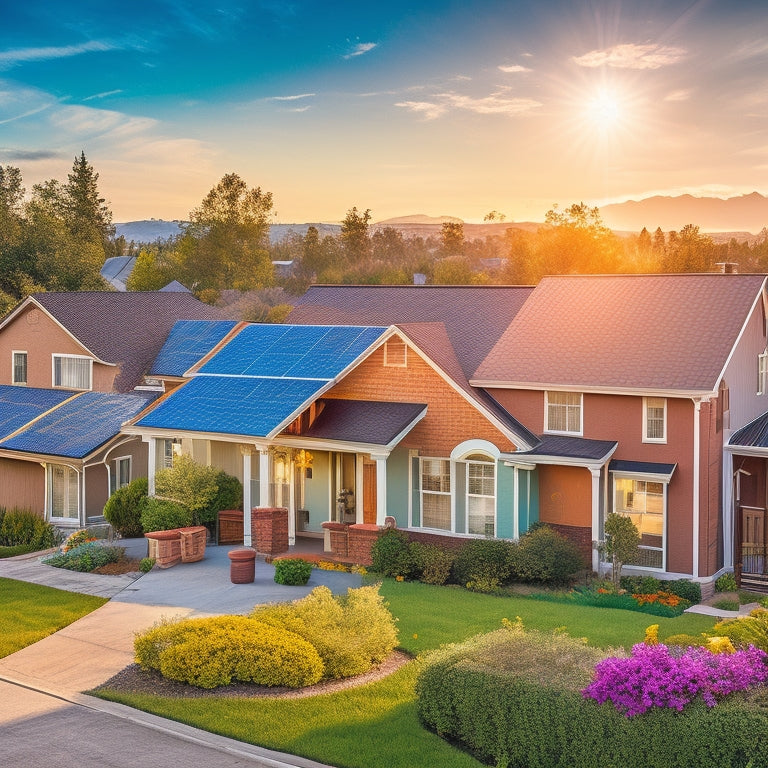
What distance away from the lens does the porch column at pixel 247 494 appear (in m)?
26.5

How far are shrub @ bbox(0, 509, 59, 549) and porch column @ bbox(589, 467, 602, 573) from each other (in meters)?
15.8

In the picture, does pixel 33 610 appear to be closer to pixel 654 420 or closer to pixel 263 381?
pixel 263 381

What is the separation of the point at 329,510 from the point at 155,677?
39.6ft

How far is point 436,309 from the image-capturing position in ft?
105

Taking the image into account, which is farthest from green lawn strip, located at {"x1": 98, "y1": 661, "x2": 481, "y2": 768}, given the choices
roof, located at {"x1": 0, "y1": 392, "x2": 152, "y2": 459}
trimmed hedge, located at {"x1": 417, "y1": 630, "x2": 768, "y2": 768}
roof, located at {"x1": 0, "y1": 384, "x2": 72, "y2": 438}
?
roof, located at {"x1": 0, "y1": 384, "x2": 72, "y2": 438}

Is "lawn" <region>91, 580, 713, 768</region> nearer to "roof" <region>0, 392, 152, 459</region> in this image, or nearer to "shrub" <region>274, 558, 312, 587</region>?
"shrub" <region>274, 558, 312, 587</region>

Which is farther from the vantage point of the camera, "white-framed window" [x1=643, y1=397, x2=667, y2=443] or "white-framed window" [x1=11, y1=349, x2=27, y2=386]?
"white-framed window" [x1=11, y1=349, x2=27, y2=386]

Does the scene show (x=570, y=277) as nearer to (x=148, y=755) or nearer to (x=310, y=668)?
(x=310, y=668)

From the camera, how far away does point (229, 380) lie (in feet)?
96.9

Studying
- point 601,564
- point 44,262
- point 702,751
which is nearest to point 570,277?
point 601,564

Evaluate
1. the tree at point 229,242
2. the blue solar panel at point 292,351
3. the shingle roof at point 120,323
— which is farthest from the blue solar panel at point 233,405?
the tree at point 229,242

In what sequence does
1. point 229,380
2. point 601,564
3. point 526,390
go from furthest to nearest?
point 229,380, point 526,390, point 601,564

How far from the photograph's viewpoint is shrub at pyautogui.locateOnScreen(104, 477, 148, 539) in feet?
94.1

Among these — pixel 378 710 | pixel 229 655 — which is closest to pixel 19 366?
pixel 229 655
